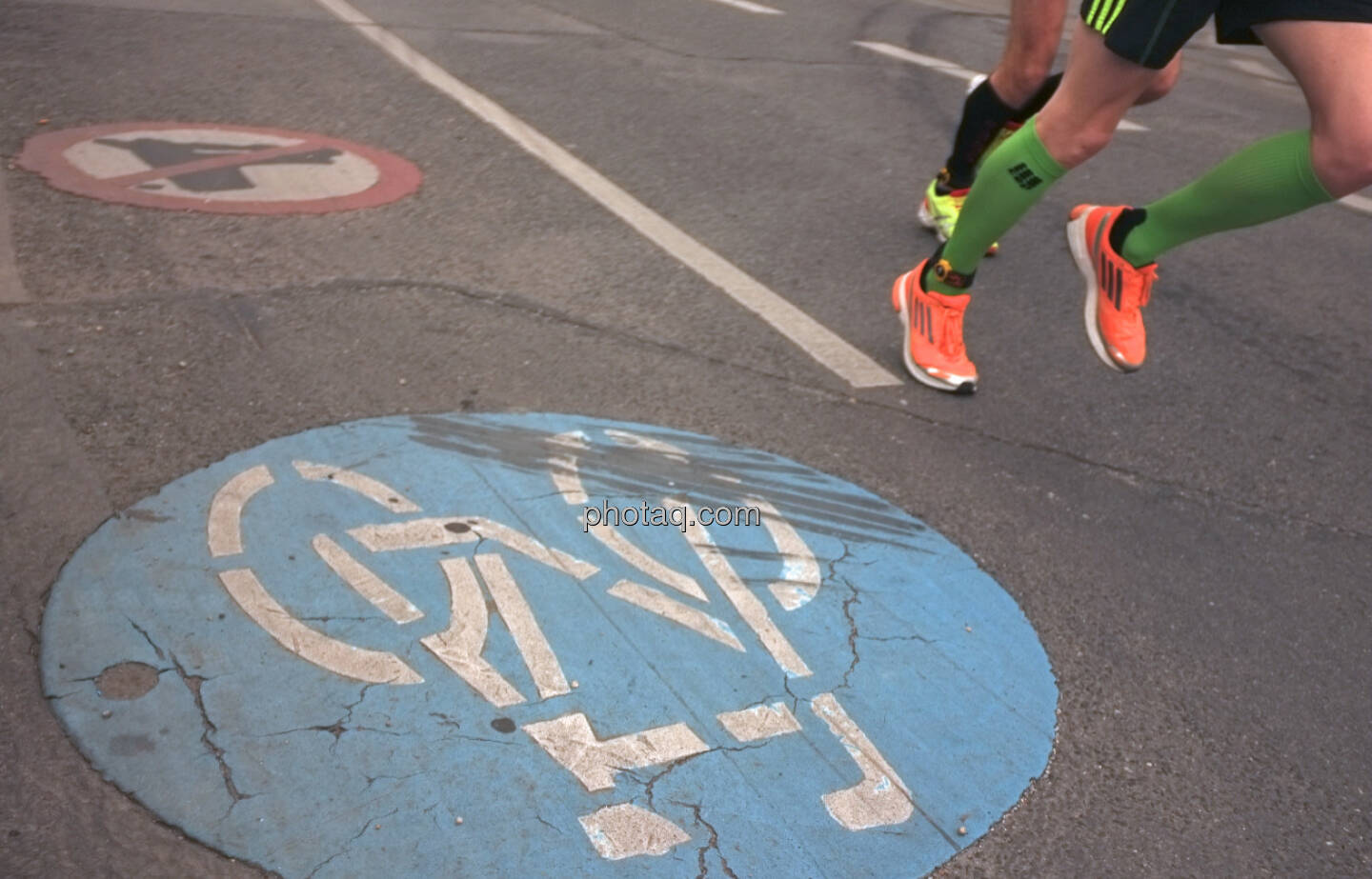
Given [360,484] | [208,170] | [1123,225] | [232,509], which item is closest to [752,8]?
[208,170]

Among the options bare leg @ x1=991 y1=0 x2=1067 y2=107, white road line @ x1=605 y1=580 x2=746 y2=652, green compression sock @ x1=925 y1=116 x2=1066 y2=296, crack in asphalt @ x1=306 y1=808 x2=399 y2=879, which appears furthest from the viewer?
bare leg @ x1=991 y1=0 x2=1067 y2=107

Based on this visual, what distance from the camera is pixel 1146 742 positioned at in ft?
9.33

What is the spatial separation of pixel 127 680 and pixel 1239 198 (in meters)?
2.94

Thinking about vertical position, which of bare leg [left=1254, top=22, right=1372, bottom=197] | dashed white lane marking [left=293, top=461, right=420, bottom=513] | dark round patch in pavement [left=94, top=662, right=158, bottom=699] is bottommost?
dark round patch in pavement [left=94, top=662, right=158, bottom=699]

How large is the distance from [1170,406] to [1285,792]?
6.37ft

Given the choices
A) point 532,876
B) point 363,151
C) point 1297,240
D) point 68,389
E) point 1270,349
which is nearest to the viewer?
point 532,876

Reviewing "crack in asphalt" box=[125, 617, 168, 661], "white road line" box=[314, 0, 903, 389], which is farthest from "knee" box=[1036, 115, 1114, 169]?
"crack in asphalt" box=[125, 617, 168, 661]

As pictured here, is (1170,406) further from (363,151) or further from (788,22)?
(788,22)

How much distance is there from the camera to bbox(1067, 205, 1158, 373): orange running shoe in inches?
155

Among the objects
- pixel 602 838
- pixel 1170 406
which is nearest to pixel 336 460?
pixel 602 838

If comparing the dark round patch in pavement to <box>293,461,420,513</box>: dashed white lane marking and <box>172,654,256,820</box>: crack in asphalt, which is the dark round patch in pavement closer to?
<box>172,654,256,820</box>: crack in asphalt

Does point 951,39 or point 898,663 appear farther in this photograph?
point 951,39

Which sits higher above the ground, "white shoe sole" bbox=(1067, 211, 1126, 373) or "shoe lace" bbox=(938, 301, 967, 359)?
"white shoe sole" bbox=(1067, 211, 1126, 373)

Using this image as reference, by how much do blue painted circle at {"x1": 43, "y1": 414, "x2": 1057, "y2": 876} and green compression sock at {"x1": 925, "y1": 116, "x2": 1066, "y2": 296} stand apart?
0.99 meters
